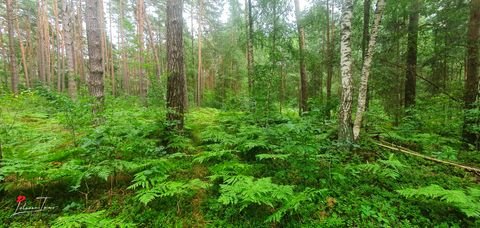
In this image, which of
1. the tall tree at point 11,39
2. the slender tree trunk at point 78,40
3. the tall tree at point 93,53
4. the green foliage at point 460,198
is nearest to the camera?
the green foliage at point 460,198

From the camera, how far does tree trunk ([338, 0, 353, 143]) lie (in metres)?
4.93

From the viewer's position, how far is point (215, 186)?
3715 mm

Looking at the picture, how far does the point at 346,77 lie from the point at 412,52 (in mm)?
5305

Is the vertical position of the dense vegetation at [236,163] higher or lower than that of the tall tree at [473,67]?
lower

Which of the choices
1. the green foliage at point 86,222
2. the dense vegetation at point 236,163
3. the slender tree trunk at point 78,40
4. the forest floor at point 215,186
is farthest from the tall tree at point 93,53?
the slender tree trunk at point 78,40

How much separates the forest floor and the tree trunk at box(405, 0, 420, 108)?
14.3 ft

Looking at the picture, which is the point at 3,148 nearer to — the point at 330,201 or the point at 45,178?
the point at 45,178

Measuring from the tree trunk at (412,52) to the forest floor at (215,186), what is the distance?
4356mm

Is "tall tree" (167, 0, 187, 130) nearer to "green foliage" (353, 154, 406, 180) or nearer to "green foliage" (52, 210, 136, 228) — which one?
"green foliage" (52, 210, 136, 228)

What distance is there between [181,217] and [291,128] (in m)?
2.42

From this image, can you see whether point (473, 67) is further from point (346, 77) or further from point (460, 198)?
point (460, 198)

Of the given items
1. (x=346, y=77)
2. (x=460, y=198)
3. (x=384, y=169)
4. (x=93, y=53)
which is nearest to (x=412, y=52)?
(x=346, y=77)

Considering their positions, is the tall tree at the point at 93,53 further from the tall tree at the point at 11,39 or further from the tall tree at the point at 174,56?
the tall tree at the point at 11,39

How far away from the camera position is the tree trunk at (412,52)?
24.1 feet
